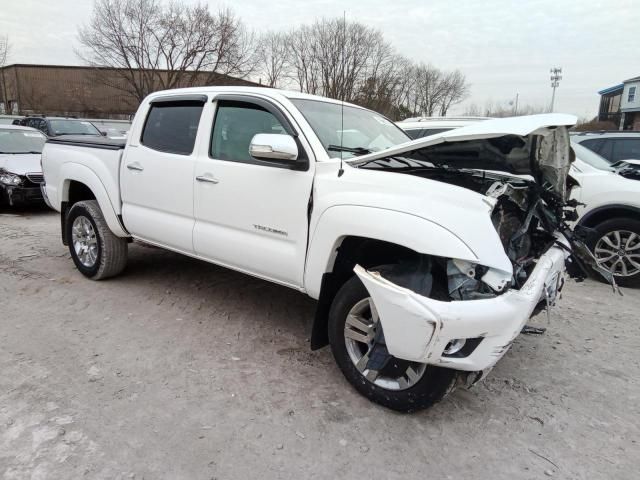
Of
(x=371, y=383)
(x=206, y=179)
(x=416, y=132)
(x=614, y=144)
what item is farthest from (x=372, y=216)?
(x=614, y=144)

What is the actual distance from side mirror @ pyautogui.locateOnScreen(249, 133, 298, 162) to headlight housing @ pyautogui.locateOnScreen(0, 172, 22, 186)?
7.32 meters

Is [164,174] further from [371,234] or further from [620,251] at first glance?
[620,251]

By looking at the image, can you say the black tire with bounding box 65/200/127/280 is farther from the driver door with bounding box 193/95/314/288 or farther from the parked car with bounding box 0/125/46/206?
the parked car with bounding box 0/125/46/206

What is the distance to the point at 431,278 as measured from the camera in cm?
260

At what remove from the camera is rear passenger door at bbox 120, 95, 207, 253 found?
3.89 meters

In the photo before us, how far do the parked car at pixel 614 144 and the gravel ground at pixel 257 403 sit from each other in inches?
163

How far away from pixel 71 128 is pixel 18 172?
23.9 feet

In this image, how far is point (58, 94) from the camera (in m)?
53.0

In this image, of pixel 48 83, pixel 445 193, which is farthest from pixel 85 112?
pixel 445 193

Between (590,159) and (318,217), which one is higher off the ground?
(590,159)

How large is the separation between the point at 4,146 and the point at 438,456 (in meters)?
10.4

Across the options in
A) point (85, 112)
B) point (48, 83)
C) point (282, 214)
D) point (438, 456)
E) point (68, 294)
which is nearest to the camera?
point (438, 456)

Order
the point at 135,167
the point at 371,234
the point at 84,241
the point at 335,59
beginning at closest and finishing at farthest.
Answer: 1. the point at 371,234
2. the point at 135,167
3. the point at 84,241
4. the point at 335,59

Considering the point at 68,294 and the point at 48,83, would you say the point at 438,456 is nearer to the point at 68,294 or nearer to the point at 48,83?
the point at 68,294
